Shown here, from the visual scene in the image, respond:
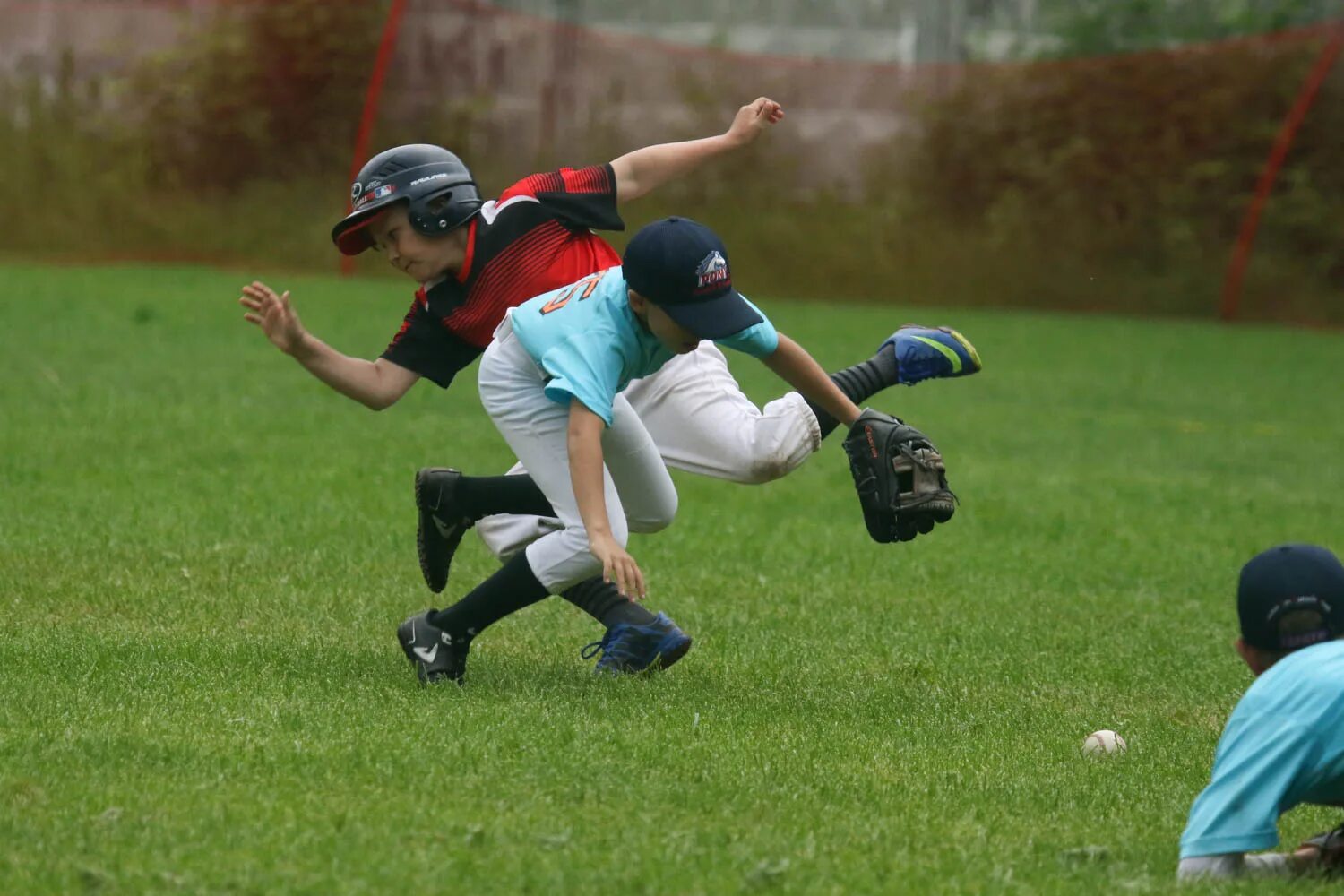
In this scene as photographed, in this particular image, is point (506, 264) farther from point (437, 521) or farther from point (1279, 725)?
point (1279, 725)

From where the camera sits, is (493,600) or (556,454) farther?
(493,600)

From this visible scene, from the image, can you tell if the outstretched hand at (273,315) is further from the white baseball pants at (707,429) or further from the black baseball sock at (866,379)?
the black baseball sock at (866,379)

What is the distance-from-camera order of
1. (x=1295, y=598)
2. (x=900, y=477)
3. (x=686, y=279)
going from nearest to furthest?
1. (x=1295, y=598)
2. (x=686, y=279)
3. (x=900, y=477)

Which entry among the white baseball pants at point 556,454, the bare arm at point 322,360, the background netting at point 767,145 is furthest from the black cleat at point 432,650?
the background netting at point 767,145

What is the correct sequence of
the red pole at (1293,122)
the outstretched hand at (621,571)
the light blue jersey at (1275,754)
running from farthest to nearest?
the red pole at (1293,122) → the outstretched hand at (621,571) → the light blue jersey at (1275,754)

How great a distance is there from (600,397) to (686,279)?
401mm

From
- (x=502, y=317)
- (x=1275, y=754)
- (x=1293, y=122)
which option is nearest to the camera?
(x=1275, y=754)

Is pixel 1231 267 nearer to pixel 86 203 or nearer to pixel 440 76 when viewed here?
pixel 440 76

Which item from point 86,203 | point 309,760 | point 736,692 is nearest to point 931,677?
point 736,692

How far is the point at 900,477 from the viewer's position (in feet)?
18.0

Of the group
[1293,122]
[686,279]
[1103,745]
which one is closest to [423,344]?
[686,279]

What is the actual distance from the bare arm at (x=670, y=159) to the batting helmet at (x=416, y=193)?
0.57 metres

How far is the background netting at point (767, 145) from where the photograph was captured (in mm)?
20609

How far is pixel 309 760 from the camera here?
4520 mm
